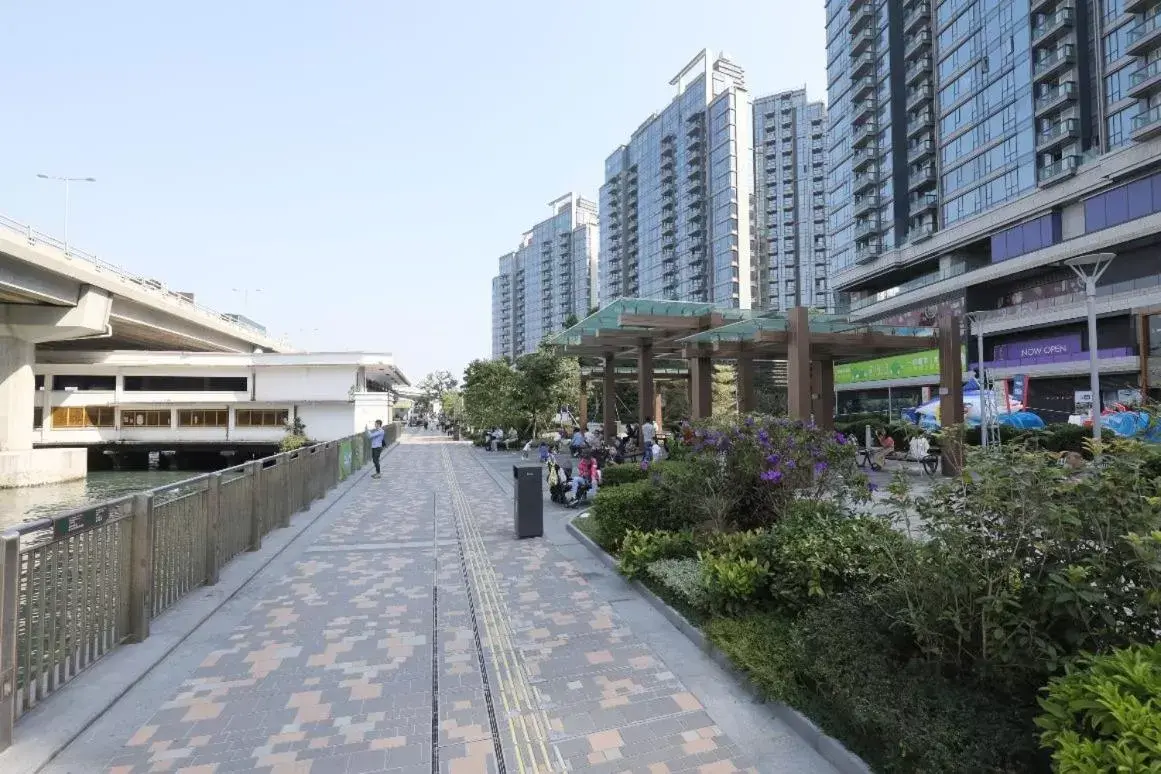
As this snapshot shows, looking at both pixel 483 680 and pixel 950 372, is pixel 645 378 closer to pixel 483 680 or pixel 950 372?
pixel 950 372

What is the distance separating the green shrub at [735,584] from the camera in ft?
16.4

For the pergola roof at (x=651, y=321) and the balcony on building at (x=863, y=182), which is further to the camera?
the balcony on building at (x=863, y=182)

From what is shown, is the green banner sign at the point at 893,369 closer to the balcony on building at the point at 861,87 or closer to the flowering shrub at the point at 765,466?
the balcony on building at the point at 861,87

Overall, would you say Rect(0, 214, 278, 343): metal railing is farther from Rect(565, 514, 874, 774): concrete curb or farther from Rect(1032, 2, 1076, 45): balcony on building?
Rect(1032, 2, 1076, 45): balcony on building

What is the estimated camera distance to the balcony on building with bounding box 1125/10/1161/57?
3109 cm

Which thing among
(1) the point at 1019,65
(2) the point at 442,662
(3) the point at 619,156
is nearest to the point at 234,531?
(2) the point at 442,662

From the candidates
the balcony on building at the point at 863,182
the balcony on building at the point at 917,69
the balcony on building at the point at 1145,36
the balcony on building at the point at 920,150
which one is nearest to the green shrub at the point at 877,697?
the balcony on building at the point at 1145,36

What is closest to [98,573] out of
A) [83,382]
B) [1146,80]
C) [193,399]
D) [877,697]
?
[877,697]

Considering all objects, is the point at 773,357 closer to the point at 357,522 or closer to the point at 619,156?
the point at 357,522

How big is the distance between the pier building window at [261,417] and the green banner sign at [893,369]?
37.4 meters

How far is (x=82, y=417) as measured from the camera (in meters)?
38.1

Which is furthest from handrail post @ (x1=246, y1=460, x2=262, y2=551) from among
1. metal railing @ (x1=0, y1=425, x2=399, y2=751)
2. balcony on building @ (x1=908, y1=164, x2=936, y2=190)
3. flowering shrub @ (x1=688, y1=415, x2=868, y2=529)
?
balcony on building @ (x1=908, y1=164, x2=936, y2=190)

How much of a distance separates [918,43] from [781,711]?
190 feet

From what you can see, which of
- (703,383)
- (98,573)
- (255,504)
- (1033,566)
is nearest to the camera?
(1033,566)
